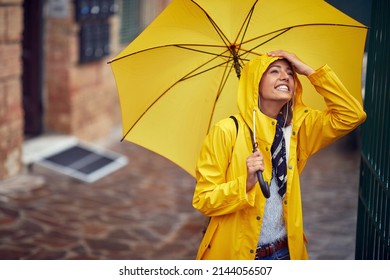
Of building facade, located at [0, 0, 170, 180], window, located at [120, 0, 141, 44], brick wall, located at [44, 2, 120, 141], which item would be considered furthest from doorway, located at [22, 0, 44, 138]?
window, located at [120, 0, 141, 44]

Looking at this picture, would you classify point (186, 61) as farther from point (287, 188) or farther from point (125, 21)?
point (125, 21)

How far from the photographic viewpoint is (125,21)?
47.5 ft

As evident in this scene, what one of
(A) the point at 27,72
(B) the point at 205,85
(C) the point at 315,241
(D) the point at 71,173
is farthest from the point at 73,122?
(B) the point at 205,85

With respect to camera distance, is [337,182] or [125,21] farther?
[125,21]

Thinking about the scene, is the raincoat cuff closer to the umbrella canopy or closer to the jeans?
the umbrella canopy

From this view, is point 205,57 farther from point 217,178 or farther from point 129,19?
point 129,19

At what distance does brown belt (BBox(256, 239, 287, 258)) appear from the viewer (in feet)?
13.2

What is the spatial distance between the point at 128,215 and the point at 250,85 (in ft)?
16.7

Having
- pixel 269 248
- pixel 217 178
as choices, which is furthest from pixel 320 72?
pixel 269 248

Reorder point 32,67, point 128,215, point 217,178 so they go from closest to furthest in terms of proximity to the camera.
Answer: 1. point 217,178
2. point 128,215
3. point 32,67

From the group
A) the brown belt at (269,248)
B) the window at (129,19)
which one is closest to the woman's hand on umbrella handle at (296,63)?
the brown belt at (269,248)

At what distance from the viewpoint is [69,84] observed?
11625mm
